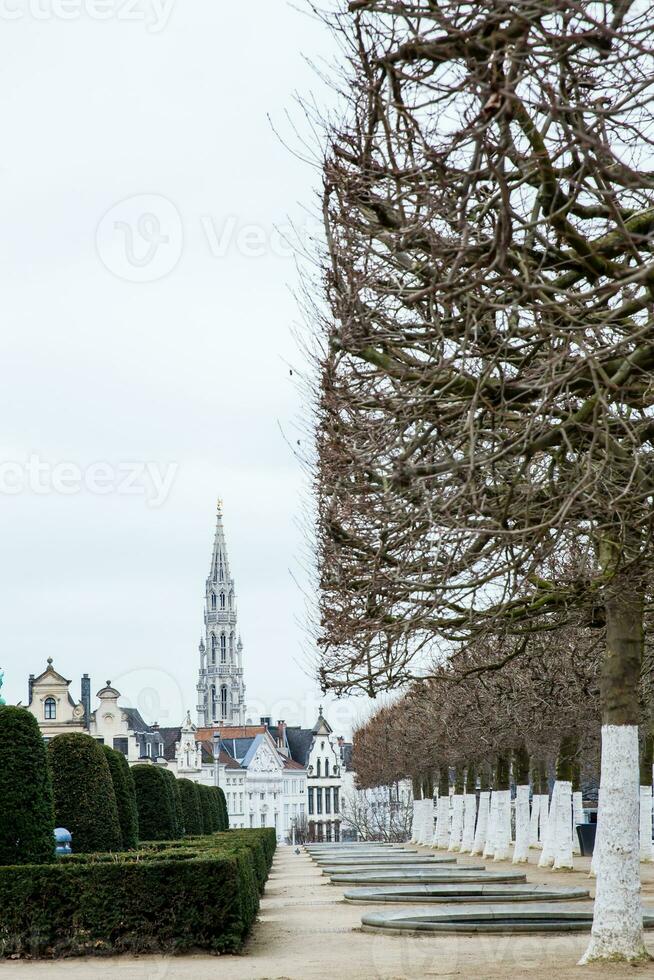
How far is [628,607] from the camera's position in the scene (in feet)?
47.6

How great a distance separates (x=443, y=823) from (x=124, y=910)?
34742mm

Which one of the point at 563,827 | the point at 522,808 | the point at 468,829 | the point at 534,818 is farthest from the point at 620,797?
the point at 534,818

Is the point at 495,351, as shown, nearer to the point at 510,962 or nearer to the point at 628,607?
the point at 628,607

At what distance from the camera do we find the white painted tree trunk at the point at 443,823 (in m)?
49.8

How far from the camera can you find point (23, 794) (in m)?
18.3

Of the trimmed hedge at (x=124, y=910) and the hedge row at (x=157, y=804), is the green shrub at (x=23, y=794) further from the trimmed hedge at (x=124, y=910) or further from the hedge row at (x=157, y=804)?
the hedge row at (x=157, y=804)

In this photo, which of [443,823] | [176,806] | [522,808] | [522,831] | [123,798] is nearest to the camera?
[123,798]

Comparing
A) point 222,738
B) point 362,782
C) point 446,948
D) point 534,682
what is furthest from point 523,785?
point 222,738

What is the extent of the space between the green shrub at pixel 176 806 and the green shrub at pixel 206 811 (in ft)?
27.8

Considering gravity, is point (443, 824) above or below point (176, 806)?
below

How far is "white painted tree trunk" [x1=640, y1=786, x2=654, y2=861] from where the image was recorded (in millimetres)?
32156

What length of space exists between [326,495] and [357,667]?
2268 mm

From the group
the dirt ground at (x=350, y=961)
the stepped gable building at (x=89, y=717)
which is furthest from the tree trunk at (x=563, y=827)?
the stepped gable building at (x=89, y=717)

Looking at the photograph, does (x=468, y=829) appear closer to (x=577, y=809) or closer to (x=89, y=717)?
(x=577, y=809)
